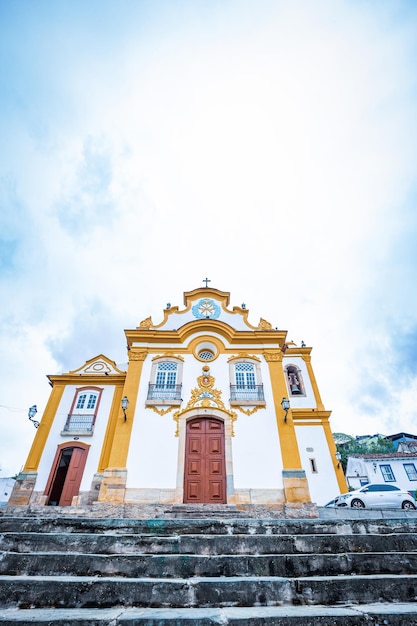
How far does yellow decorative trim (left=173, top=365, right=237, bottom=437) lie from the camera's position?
11.4 m

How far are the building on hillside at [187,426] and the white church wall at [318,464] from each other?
4cm

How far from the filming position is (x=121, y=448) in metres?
10.5

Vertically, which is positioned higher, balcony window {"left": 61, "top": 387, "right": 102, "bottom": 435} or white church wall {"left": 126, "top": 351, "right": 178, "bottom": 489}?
balcony window {"left": 61, "top": 387, "right": 102, "bottom": 435}

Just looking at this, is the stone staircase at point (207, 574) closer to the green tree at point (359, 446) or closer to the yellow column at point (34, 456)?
the yellow column at point (34, 456)

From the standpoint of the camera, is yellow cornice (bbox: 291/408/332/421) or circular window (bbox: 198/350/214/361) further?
yellow cornice (bbox: 291/408/332/421)

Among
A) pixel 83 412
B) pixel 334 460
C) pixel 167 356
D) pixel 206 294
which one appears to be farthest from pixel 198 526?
pixel 334 460

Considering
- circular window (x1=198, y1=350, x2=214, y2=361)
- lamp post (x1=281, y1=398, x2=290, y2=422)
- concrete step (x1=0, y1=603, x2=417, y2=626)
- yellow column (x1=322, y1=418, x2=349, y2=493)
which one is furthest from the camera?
yellow column (x1=322, y1=418, x2=349, y2=493)

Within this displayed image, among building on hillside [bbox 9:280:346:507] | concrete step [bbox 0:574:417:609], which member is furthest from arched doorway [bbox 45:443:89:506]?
concrete step [bbox 0:574:417:609]

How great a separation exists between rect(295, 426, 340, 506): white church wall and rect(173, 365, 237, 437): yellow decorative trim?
536cm

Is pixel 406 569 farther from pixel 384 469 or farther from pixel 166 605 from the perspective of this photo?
pixel 384 469

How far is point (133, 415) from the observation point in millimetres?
11258

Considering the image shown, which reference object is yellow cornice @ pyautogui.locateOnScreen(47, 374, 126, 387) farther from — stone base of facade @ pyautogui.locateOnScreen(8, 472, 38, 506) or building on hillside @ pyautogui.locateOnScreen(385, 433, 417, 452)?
building on hillside @ pyautogui.locateOnScreen(385, 433, 417, 452)

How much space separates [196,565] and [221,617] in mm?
1246

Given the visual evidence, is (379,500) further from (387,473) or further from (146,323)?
(387,473)
